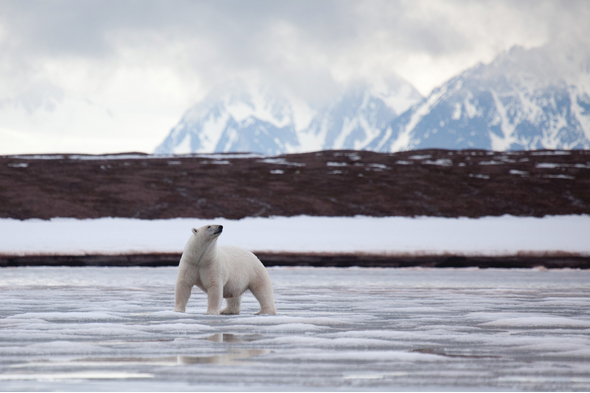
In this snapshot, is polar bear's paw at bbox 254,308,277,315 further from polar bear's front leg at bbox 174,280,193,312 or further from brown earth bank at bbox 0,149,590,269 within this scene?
brown earth bank at bbox 0,149,590,269

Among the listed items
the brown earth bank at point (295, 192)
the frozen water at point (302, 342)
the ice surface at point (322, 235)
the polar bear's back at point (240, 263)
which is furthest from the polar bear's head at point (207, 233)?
the ice surface at point (322, 235)

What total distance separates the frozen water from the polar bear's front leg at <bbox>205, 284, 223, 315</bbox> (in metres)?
0.19

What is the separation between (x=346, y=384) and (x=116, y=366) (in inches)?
65.6

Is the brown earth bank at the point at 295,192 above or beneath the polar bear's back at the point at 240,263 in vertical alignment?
above

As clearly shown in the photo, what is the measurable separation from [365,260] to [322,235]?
2.32m

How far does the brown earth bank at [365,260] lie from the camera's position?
22.1 metres

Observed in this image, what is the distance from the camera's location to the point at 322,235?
24.6m

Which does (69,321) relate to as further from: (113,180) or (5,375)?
(113,180)

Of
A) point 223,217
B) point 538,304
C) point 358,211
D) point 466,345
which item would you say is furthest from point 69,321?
point 358,211

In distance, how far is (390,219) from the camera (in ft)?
90.1

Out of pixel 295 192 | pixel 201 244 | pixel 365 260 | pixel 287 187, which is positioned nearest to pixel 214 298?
pixel 201 244

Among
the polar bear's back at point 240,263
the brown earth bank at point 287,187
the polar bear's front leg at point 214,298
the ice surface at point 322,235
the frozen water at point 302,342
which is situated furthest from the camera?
the brown earth bank at point 287,187

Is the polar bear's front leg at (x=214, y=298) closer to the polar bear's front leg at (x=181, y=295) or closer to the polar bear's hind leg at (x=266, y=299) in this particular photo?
the polar bear's front leg at (x=181, y=295)

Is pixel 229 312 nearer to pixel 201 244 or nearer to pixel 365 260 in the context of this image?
pixel 201 244
